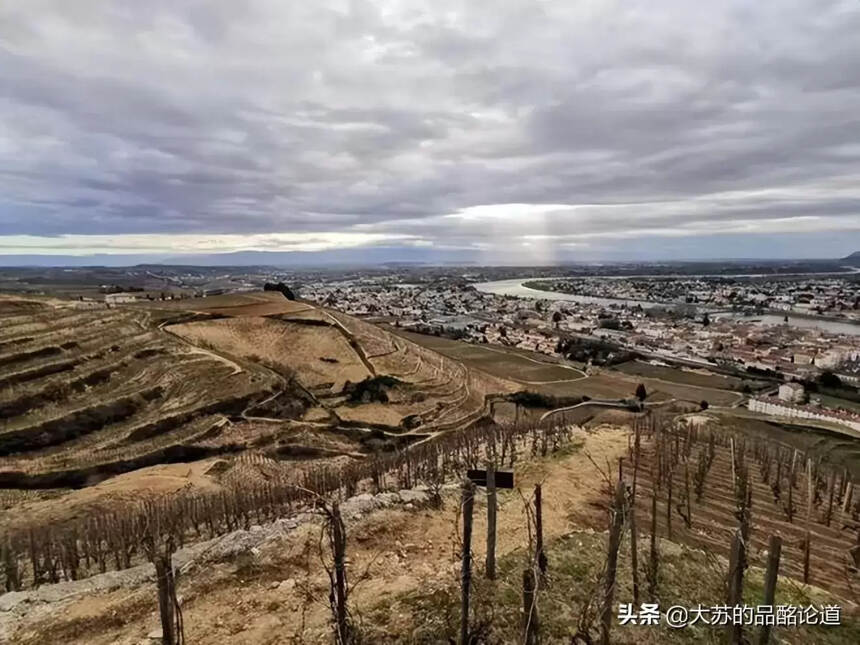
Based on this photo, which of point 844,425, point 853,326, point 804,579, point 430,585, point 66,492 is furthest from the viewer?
point 853,326

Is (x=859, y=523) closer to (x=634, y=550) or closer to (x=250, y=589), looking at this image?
(x=634, y=550)

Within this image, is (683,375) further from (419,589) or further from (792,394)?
(419,589)

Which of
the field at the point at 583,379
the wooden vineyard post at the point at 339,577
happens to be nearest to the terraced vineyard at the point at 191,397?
the field at the point at 583,379

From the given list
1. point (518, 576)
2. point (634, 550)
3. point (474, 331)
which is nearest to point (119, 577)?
point (518, 576)

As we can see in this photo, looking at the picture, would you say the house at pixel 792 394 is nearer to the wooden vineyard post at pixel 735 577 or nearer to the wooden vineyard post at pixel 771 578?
the wooden vineyard post at pixel 771 578

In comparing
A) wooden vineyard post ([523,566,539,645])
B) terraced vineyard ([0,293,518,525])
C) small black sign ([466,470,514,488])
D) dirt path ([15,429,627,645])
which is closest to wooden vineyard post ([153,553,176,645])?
dirt path ([15,429,627,645])

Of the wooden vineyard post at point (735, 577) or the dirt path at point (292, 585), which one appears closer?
the wooden vineyard post at point (735, 577)

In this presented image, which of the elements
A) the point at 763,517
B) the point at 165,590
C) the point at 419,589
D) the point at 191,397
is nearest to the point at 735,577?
the point at 419,589
